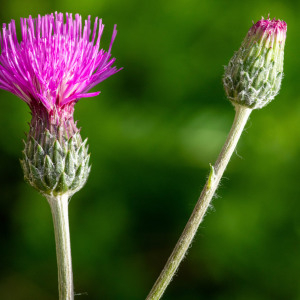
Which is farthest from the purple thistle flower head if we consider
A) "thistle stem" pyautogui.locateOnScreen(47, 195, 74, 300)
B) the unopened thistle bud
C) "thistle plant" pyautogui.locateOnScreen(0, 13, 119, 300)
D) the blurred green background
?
the blurred green background

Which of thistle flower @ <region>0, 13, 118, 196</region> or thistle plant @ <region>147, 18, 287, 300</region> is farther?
thistle plant @ <region>147, 18, 287, 300</region>

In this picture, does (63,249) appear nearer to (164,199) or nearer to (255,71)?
(255,71)

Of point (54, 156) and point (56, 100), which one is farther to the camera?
point (56, 100)

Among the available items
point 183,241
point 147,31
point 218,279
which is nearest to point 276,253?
point 218,279

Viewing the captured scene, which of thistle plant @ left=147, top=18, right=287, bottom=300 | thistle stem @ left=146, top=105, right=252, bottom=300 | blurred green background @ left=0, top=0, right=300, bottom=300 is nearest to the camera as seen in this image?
thistle stem @ left=146, top=105, right=252, bottom=300

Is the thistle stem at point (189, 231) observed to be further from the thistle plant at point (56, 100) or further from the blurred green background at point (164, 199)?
the blurred green background at point (164, 199)

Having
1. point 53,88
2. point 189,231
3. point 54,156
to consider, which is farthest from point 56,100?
point 189,231

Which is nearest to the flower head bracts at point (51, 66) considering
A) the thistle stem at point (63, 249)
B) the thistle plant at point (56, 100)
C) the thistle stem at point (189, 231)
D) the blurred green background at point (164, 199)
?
the thistle plant at point (56, 100)

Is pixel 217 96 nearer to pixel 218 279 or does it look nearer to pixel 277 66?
pixel 218 279

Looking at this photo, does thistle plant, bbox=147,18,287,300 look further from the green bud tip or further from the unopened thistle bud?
the green bud tip
